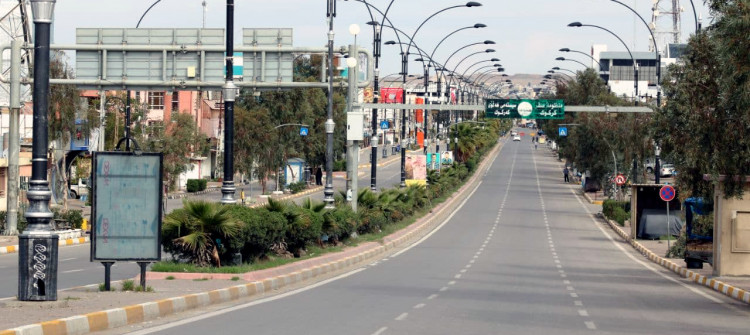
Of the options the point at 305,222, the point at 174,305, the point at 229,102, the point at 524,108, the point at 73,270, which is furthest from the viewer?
the point at 524,108

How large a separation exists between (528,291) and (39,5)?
12.6 m

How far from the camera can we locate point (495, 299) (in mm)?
21422

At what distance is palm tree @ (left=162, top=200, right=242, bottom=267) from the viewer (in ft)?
73.8

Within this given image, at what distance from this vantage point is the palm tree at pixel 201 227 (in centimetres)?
2248

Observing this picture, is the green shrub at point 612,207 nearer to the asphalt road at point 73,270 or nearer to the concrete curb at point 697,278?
the concrete curb at point 697,278

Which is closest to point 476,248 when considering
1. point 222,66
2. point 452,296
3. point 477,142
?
point 222,66

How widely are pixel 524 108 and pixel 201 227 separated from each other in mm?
31787

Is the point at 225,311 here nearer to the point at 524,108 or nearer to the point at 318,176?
the point at 524,108

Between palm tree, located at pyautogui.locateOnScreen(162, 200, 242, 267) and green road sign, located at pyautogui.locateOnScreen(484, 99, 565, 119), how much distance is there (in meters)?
29.9

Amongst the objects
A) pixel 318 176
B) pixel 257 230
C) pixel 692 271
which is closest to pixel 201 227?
pixel 257 230

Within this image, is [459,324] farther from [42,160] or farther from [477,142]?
[477,142]

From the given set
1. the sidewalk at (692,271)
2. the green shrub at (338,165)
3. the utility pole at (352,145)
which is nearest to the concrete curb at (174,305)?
the utility pole at (352,145)

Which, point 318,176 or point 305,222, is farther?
point 318,176

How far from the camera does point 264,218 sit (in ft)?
81.8
